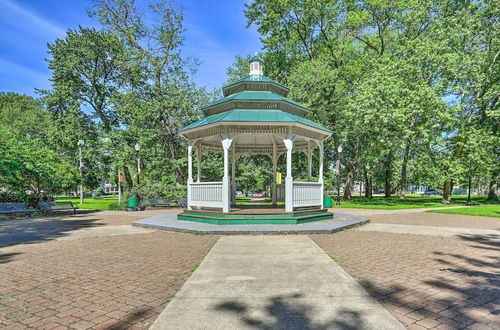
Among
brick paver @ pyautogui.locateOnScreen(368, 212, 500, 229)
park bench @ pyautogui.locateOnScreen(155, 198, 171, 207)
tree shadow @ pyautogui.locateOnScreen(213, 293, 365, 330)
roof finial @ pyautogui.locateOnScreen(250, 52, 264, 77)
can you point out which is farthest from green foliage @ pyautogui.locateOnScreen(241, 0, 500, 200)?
tree shadow @ pyautogui.locateOnScreen(213, 293, 365, 330)

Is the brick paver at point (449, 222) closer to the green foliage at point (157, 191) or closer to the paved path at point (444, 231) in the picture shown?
the paved path at point (444, 231)

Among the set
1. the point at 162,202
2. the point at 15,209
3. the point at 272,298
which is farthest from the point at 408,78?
the point at 15,209

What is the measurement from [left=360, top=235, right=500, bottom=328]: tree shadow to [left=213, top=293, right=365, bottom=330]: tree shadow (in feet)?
2.67

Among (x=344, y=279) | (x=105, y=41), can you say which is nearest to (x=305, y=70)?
(x=105, y=41)

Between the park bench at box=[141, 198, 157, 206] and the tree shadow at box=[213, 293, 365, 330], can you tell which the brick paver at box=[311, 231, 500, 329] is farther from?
the park bench at box=[141, 198, 157, 206]

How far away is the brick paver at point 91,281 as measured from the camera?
134 inches

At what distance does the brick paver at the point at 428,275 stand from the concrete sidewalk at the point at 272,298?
42 centimetres

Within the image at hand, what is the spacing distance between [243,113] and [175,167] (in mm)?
14963

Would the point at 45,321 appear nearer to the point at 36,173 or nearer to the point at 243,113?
the point at 243,113

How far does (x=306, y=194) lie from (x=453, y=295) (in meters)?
8.15

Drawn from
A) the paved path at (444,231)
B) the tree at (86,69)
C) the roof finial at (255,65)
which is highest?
the tree at (86,69)

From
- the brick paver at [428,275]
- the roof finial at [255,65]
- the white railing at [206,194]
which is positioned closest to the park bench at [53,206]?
the white railing at [206,194]

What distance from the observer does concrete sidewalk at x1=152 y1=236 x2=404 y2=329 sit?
126 inches

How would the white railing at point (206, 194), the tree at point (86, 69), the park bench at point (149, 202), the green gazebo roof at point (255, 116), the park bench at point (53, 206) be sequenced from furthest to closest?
the tree at point (86, 69) → the park bench at point (149, 202) → the park bench at point (53, 206) → the white railing at point (206, 194) → the green gazebo roof at point (255, 116)
